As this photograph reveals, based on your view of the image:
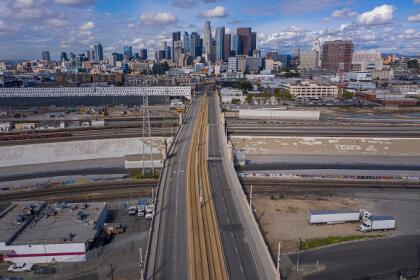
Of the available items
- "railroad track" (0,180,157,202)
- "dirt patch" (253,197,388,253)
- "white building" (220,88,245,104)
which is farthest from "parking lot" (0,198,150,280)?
"white building" (220,88,245,104)

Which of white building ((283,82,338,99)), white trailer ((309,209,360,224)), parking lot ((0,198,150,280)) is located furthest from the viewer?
white building ((283,82,338,99))

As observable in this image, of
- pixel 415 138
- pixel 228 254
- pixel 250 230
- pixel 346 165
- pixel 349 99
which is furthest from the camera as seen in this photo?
pixel 349 99

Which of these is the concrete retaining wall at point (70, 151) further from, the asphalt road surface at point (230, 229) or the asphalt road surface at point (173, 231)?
the asphalt road surface at point (230, 229)

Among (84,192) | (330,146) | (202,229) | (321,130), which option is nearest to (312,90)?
(321,130)

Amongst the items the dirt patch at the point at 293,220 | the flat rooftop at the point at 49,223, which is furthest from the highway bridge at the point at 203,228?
the flat rooftop at the point at 49,223

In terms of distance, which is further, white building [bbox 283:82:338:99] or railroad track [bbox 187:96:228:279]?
white building [bbox 283:82:338:99]

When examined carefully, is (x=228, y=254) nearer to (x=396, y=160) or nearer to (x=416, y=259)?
(x=416, y=259)

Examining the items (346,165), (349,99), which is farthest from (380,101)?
(346,165)

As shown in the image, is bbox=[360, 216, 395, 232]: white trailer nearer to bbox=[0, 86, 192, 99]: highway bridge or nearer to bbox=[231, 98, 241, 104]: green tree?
bbox=[231, 98, 241, 104]: green tree
